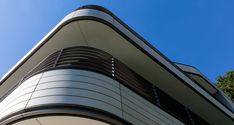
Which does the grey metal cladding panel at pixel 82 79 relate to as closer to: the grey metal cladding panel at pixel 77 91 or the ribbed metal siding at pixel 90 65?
the grey metal cladding panel at pixel 77 91

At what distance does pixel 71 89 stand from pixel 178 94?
5.38 metres

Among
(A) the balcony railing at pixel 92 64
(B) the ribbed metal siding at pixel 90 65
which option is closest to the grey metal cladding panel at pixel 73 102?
(B) the ribbed metal siding at pixel 90 65

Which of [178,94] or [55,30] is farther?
[178,94]

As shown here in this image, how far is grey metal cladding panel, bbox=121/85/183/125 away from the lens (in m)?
6.56

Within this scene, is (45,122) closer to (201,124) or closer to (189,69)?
(201,124)

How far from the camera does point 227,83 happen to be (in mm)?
23672

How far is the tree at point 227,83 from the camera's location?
2282 centimetres

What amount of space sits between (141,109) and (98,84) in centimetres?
106

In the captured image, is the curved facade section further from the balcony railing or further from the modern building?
the balcony railing

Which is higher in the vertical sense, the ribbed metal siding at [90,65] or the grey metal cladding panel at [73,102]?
the ribbed metal siding at [90,65]

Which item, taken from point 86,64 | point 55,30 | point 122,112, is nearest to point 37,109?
point 122,112

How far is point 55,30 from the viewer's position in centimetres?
908

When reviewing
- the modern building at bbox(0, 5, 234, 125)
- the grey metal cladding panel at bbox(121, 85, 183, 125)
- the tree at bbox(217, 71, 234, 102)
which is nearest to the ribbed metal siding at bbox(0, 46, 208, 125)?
the modern building at bbox(0, 5, 234, 125)

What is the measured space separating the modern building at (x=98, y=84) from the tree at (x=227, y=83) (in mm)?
11940
